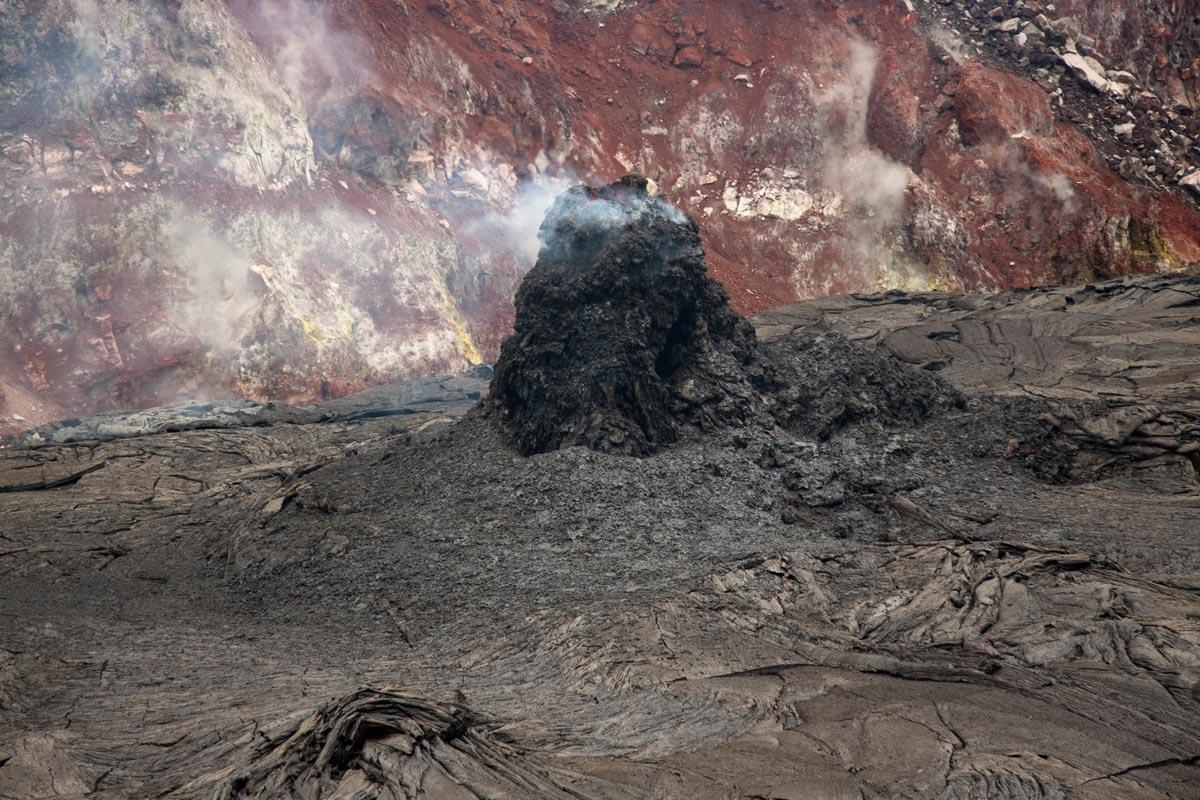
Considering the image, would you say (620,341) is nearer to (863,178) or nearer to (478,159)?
(478,159)

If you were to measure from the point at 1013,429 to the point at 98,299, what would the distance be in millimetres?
25529

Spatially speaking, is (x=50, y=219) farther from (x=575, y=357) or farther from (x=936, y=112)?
(x=936, y=112)

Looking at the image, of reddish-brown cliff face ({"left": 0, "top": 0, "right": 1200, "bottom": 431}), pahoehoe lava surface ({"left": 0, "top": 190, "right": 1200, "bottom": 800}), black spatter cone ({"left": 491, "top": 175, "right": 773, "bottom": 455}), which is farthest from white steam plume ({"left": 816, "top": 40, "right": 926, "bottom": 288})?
black spatter cone ({"left": 491, "top": 175, "right": 773, "bottom": 455})

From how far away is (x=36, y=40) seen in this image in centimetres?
2906

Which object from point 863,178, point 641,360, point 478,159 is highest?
point 478,159

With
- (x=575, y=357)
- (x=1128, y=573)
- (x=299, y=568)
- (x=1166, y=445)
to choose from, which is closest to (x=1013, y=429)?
(x=1166, y=445)

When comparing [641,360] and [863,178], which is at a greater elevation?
[641,360]

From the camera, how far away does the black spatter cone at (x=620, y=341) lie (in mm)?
16094

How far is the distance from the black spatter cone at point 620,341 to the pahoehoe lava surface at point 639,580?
2.9 inches

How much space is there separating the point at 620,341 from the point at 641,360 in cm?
51

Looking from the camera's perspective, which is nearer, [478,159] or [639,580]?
[639,580]

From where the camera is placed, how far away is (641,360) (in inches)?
645

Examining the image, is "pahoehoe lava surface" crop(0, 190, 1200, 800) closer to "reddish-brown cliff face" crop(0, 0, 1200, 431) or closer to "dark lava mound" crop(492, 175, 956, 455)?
"dark lava mound" crop(492, 175, 956, 455)

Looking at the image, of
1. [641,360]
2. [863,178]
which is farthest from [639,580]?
[863,178]
